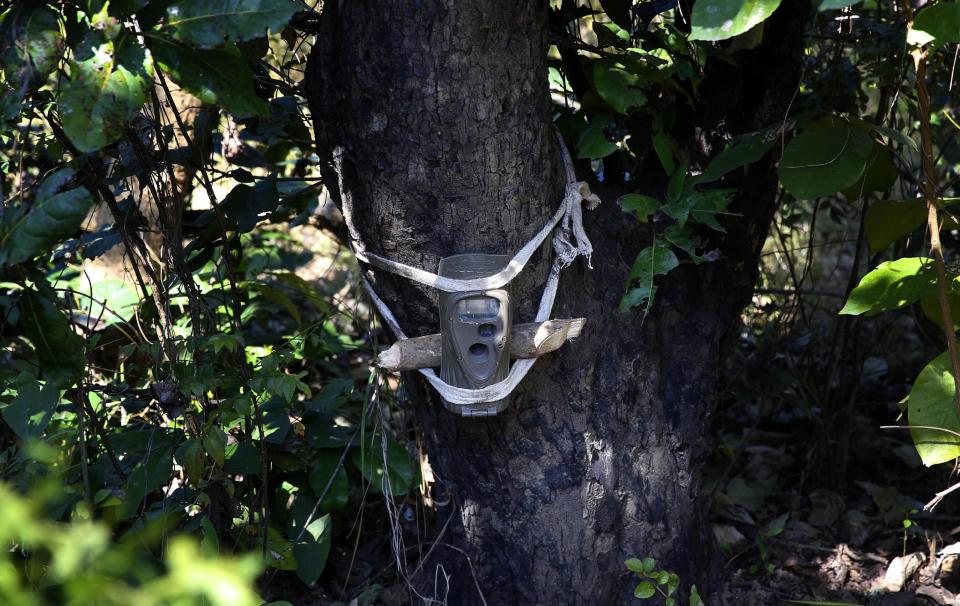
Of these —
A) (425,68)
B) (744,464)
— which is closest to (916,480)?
(744,464)

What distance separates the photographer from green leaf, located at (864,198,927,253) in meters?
1.92

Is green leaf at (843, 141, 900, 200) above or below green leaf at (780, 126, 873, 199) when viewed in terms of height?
below

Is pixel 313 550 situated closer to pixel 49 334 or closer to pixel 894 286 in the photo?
pixel 49 334

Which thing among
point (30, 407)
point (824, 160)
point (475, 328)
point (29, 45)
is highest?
point (29, 45)

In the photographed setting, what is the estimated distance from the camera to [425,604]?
2025 millimetres

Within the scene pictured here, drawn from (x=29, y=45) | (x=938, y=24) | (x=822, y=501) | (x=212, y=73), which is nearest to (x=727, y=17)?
(x=938, y=24)

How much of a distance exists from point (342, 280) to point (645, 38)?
7.71ft

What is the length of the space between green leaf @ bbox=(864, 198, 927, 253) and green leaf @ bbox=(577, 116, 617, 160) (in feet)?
2.18

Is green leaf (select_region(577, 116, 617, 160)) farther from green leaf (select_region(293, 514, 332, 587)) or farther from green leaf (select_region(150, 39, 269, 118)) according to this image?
green leaf (select_region(293, 514, 332, 587))

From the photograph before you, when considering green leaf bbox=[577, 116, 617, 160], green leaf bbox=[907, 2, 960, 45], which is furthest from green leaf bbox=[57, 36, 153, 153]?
green leaf bbox=[907, 2, 960, 45]

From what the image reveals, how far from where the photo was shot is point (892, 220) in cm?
194

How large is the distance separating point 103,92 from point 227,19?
22cm

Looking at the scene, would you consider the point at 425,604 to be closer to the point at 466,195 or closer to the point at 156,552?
the point at 156,552

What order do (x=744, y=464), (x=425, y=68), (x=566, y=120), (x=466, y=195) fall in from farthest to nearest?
(x=744, y=464)
(x=566, y=120)
(x=466, y=195)
(x=425, y=68)
